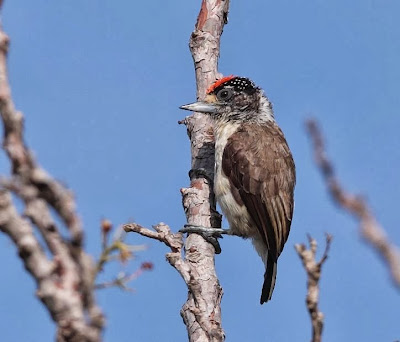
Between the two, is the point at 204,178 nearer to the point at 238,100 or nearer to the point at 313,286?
the point at 238,100

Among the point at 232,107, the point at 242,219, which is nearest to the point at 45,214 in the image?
the point at 242,219

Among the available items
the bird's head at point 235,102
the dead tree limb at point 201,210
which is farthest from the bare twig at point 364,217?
the bird's head at point 235,102

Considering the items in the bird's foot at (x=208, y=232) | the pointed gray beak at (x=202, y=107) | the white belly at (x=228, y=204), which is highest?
the pointed gray beak at (x=202, y=107)

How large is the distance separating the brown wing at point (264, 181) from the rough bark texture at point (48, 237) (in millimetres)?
5333

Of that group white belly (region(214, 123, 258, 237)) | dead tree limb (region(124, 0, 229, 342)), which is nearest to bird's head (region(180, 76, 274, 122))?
dead tree limb (region(124, 0, 229, 342))

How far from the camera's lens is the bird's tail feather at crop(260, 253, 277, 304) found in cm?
685

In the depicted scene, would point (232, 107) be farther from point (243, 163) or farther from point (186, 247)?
point (186, 247)

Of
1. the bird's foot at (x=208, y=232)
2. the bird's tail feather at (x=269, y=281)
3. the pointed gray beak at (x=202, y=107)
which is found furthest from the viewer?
the pointed gray beak at (x=202, y=107)

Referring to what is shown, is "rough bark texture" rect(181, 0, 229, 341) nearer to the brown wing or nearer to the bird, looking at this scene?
the bird

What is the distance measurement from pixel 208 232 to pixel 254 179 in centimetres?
106

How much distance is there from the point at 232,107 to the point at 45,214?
641cm

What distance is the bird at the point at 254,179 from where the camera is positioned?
6.74 m

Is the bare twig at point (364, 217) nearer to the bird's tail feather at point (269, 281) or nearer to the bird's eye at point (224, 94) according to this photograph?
the bird's tail feather at point (269, 281)

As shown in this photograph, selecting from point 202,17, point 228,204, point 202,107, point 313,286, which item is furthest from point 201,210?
point 313,286
